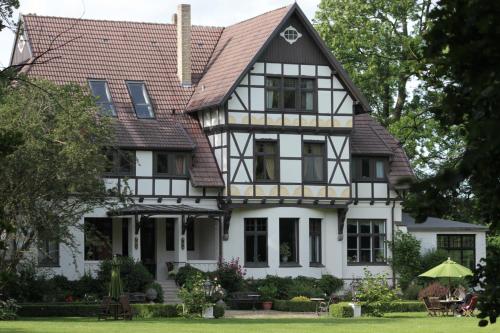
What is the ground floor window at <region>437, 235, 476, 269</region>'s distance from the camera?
152 ft

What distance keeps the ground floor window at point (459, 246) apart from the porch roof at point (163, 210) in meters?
9.86

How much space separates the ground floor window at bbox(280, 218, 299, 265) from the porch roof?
9.65 feet

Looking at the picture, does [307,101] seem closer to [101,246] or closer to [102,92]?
[102,92]

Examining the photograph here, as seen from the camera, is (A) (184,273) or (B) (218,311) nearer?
(B) (218,311)

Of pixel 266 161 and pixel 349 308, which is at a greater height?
pixel 266 161

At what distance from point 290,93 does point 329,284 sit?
691 cm

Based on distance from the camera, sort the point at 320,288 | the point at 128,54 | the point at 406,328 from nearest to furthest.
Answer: the point at 406,328 → the point at 320,288 → the point at 128,54

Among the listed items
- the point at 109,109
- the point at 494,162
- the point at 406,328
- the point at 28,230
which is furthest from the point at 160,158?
the point at 494,162

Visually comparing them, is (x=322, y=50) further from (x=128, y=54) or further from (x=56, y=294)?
(x=56, y=294)

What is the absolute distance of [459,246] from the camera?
1832 inches

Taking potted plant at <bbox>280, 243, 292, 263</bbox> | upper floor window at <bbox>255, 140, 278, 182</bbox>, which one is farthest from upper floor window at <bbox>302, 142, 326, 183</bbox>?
potted plant at <bbox>280, 243, 292, 263</bbox>

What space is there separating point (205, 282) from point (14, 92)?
25.9 feet

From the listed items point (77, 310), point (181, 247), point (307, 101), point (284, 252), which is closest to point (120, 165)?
point (181, 247)

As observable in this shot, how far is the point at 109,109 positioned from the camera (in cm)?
4191
